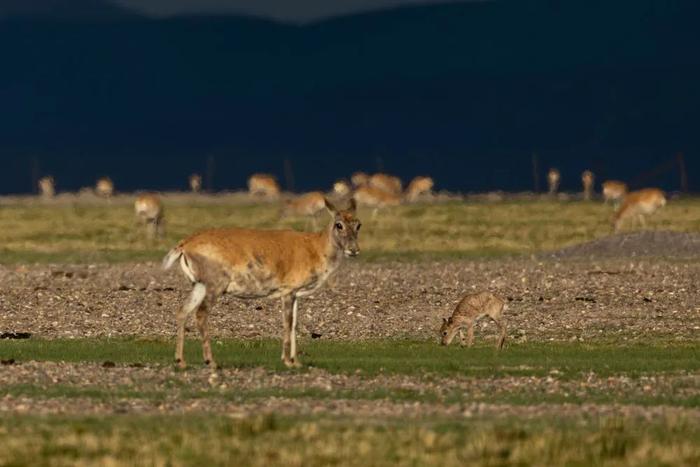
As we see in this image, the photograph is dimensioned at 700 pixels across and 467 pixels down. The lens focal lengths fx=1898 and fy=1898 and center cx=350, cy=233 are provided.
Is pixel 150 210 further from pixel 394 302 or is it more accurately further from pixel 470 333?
pixel 470 333

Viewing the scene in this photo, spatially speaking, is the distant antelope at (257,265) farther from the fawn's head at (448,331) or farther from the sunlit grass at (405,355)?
the fawn's head at (448,331)

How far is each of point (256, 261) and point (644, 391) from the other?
538 cm

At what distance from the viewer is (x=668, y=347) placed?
28922mm

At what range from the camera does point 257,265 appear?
79.6ft

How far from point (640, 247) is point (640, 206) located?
16.1m

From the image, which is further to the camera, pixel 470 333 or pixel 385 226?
pixel 385 226

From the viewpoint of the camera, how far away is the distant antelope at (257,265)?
948 inches

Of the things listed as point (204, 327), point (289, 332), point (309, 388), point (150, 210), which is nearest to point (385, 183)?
point (150, 210)

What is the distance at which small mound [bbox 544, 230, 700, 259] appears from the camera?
1983 inches

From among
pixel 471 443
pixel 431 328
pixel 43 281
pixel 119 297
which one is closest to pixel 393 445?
pixel 471 443

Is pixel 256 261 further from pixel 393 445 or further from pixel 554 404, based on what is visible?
pixel 393 445

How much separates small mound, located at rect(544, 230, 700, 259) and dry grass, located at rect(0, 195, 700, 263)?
3597mm

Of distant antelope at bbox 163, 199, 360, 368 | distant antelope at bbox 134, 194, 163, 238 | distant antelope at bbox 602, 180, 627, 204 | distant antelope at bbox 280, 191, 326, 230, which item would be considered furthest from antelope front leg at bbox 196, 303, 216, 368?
distant antelope at bbox 602, 180, 627, 204

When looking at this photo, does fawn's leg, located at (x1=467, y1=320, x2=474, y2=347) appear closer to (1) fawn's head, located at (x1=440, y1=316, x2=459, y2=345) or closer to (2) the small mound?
(1) fawn's head, located at (x1=440, y1=316, x2=459, y2=345)
